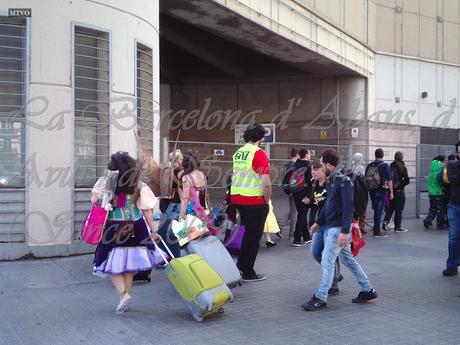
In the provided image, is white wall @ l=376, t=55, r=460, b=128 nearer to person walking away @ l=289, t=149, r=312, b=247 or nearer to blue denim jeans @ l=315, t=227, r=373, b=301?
person walking away @ l=289, t=149, r=312, b=247

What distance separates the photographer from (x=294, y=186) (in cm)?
990

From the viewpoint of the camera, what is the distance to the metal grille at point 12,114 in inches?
322

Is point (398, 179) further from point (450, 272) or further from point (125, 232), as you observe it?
point (125, 232)

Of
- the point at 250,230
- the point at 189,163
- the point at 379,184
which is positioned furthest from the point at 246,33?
the point at 250,230

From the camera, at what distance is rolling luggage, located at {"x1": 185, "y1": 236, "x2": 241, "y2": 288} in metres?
6.12

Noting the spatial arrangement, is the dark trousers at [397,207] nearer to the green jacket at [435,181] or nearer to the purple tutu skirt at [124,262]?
the green jacket at [435,181]

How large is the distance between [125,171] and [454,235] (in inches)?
177

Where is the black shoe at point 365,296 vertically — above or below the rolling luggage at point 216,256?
below

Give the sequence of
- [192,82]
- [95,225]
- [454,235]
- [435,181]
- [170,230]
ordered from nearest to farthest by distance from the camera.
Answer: [95,225]
[454,235]
[170,230]
[435,181]
[192,82]

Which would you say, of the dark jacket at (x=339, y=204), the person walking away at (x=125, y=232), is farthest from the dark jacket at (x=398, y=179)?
the person walking away at (x=125, y=232)

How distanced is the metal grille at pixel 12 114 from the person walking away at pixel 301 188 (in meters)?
4.52

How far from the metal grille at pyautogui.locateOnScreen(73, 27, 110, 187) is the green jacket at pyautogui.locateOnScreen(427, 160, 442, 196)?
23.9ft

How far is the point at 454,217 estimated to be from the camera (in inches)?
293

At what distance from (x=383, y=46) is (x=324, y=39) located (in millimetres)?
4019
